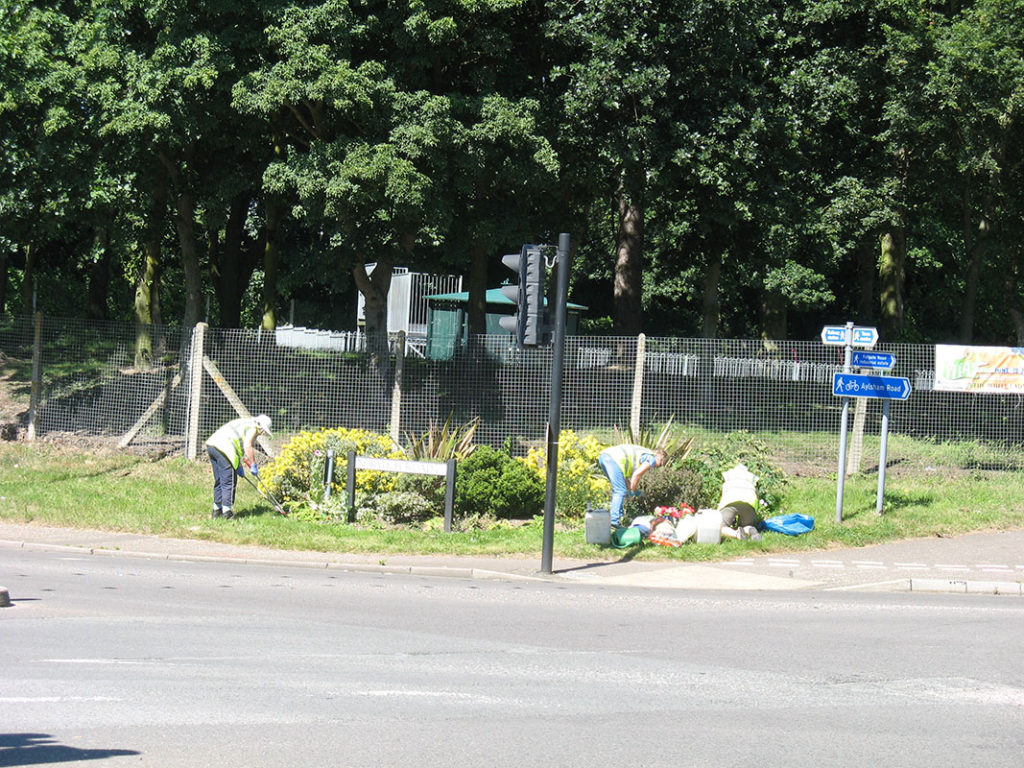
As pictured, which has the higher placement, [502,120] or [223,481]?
[502,120]

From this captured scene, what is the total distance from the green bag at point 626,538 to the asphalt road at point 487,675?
2.41 m

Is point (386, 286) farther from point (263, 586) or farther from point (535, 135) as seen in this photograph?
point (263, 586)

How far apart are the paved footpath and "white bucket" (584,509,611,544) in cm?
54

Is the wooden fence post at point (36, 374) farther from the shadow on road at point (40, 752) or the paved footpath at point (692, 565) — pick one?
the shadow on road at point (40, 752)

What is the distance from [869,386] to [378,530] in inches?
283

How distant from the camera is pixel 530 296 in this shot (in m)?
12.5

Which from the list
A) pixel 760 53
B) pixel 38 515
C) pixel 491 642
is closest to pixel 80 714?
pixel 491 642

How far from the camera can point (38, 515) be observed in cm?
1543

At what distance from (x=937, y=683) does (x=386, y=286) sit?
16.4 m

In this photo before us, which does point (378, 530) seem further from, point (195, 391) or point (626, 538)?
point (195, 391)

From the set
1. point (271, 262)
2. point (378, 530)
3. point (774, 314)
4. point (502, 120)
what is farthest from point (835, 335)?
point (774, 314)

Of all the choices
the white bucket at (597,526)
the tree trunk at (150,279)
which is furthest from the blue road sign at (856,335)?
the tree trunk at (150,279)

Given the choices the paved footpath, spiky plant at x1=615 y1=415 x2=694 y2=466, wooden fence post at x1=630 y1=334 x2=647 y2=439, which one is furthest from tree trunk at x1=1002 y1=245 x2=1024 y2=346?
the paved footpath

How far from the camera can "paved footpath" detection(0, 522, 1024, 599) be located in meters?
12.7
